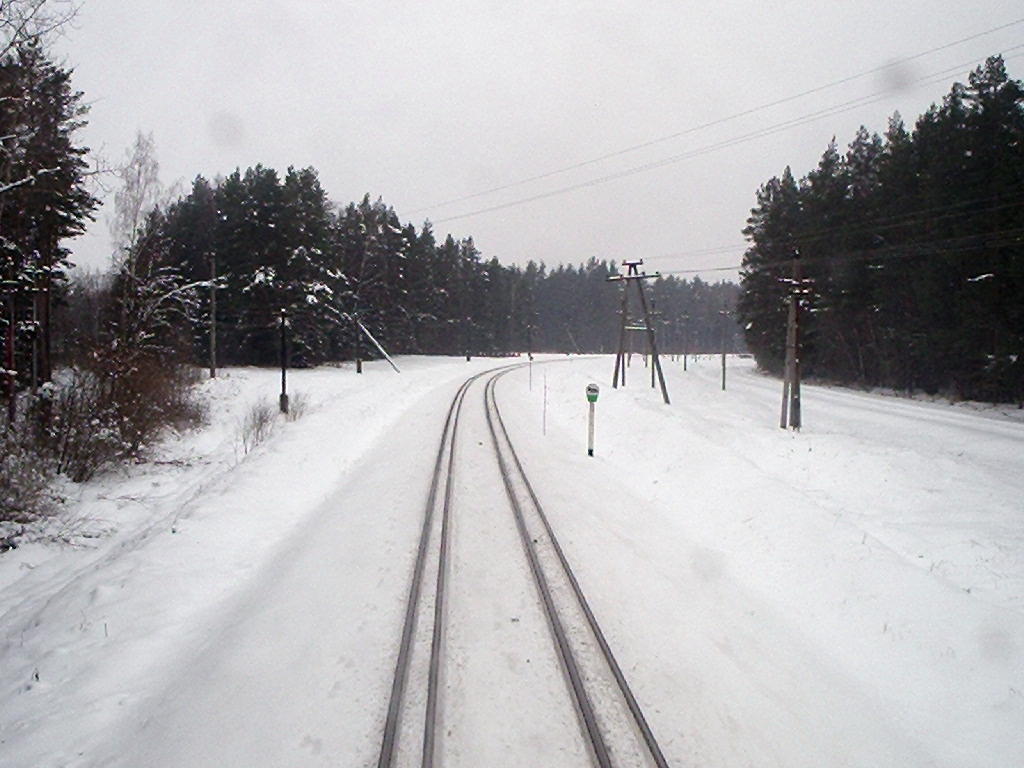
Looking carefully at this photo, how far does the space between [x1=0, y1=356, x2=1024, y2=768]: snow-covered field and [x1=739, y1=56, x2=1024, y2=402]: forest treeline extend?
1457cm

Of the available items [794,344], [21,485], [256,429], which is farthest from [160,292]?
[794,344]

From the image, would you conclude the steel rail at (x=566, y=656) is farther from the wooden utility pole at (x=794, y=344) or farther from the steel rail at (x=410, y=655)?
the wooden utility pole at (x=794, y=344)

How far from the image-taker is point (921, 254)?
1289 inches

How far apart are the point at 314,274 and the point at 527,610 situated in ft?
131

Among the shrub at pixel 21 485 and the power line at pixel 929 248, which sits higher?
the power line at pixel 929 248

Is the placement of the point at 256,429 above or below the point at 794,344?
below

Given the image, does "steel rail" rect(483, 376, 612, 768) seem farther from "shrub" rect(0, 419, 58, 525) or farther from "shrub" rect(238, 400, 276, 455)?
"shrub" rect(238, 400, 276, 455)

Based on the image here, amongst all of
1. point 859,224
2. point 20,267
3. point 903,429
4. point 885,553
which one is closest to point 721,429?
point 903,429

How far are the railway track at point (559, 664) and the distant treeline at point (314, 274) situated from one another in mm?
17580

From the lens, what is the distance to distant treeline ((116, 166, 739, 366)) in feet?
133

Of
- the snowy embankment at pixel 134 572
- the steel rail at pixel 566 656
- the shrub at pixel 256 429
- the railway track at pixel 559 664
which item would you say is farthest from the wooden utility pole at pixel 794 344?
the shrub at pixel 256 429

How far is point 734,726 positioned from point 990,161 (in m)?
36.0

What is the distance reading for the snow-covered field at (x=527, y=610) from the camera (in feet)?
16.1

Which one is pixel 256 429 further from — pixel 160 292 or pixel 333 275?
pixel 333 275
